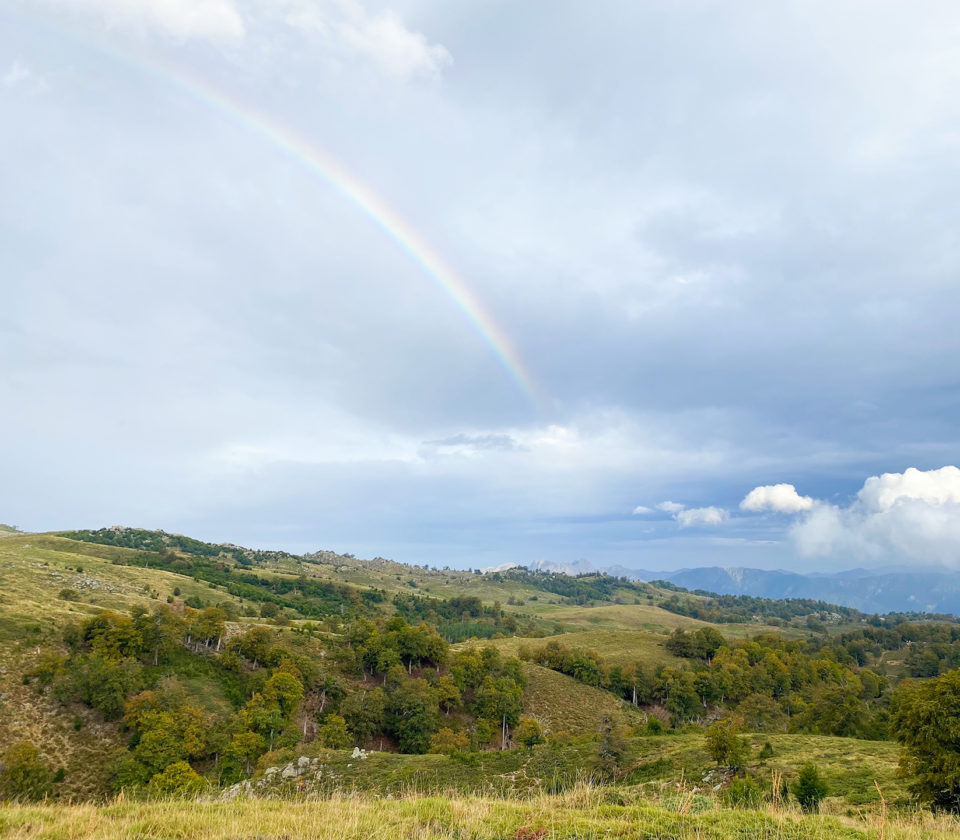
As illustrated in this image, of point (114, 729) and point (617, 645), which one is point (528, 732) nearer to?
point (114, 729)

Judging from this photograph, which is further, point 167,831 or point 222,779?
point 222,779

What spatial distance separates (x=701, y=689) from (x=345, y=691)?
93.0 meters

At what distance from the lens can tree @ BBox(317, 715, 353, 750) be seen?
81.9 m

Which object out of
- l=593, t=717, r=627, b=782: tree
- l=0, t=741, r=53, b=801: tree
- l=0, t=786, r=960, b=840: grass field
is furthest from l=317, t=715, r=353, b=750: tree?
l=0, t=786, r=960, b=840: grass field

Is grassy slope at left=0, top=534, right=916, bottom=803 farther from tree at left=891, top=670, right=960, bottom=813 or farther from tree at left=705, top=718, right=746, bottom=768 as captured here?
tree at left=891, top=670, right=960, bottom=813

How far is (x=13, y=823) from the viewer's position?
44.0ft

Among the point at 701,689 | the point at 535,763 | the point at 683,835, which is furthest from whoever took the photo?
the point at 701,689

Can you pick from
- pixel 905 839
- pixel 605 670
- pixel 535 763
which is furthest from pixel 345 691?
pixel 905 839

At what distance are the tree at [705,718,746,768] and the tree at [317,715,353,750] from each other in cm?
6091

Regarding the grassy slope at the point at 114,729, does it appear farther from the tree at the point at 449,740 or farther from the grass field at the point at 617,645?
the tree at the point at 449,740

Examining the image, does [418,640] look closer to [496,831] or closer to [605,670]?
[605,670]

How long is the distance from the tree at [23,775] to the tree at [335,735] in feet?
115

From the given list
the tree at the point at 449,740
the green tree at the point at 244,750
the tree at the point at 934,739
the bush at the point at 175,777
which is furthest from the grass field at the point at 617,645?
the tree at the point at 934,739

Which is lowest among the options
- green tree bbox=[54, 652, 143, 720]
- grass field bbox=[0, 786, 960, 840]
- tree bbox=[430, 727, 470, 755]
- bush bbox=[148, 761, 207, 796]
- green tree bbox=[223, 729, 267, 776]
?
tree bbox=[430, 727, 470, 755]
